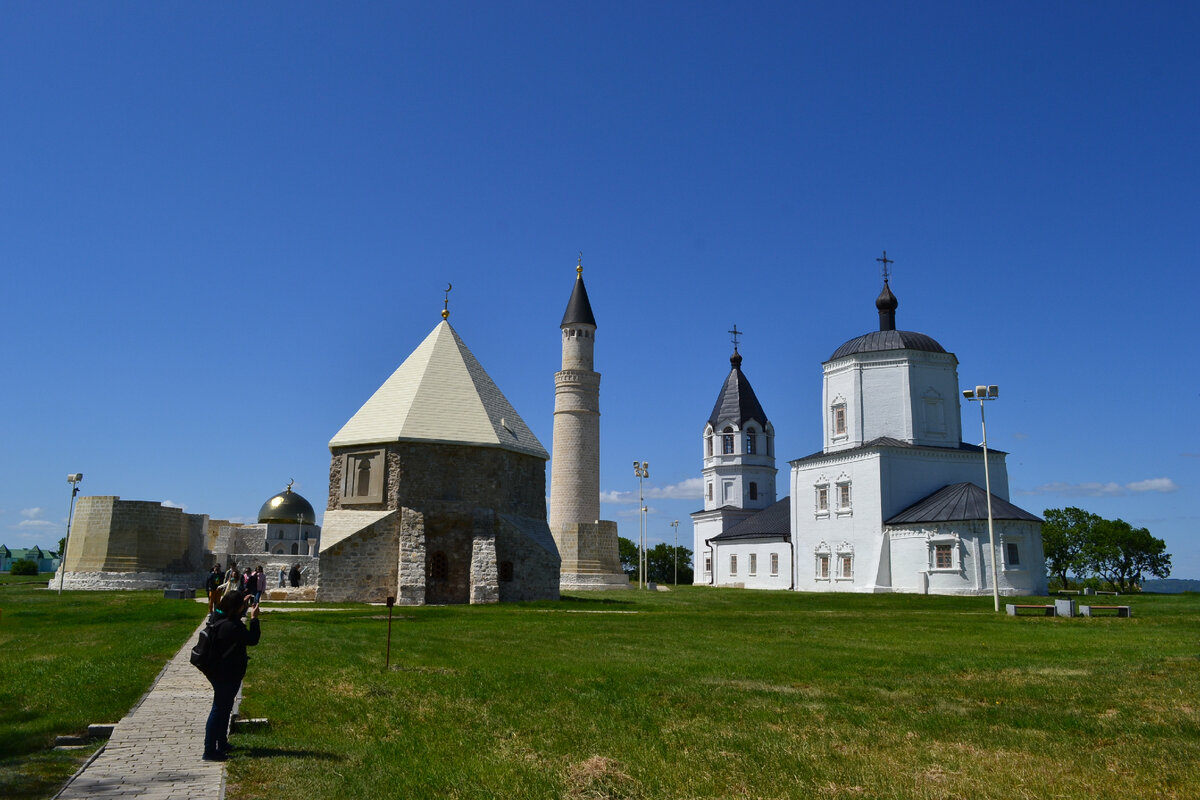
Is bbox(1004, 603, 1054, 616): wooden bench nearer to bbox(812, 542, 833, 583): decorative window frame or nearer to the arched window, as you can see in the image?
the arched window

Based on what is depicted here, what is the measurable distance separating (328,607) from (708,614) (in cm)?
1251

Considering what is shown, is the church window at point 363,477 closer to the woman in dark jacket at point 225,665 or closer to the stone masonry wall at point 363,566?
A: the stone masonry wall at point 363,566

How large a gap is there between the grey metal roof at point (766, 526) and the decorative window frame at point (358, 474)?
32.7m

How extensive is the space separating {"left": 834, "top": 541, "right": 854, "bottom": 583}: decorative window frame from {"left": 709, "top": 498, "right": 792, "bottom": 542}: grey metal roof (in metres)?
7.22

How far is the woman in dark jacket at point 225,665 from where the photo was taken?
7633mm

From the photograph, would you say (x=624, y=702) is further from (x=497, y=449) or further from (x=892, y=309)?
(x=892, y=309)

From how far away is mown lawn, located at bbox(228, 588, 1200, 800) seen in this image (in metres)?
7.07

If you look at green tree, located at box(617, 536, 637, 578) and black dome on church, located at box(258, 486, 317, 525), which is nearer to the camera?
black dome on church, located at box(258, 486, 317, 525)

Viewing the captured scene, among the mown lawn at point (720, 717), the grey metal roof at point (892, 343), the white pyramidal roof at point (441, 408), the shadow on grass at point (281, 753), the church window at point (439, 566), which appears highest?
the grey metal roof at point (892, 343)

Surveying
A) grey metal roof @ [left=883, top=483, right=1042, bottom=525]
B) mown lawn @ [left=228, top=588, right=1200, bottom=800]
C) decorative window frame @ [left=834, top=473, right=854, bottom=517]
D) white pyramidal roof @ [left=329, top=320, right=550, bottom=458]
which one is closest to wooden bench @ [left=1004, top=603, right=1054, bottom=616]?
mown lawn @ [left=228, top=588, right=1200, bottom=800]

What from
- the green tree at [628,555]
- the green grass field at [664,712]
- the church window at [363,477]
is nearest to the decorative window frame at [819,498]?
the church window at [363,477]

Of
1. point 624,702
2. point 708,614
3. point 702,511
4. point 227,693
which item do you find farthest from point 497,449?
point 702,511

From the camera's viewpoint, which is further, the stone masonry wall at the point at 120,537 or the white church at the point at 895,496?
the stone masonry wall at the point at 120,537

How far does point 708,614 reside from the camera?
28.0 m
